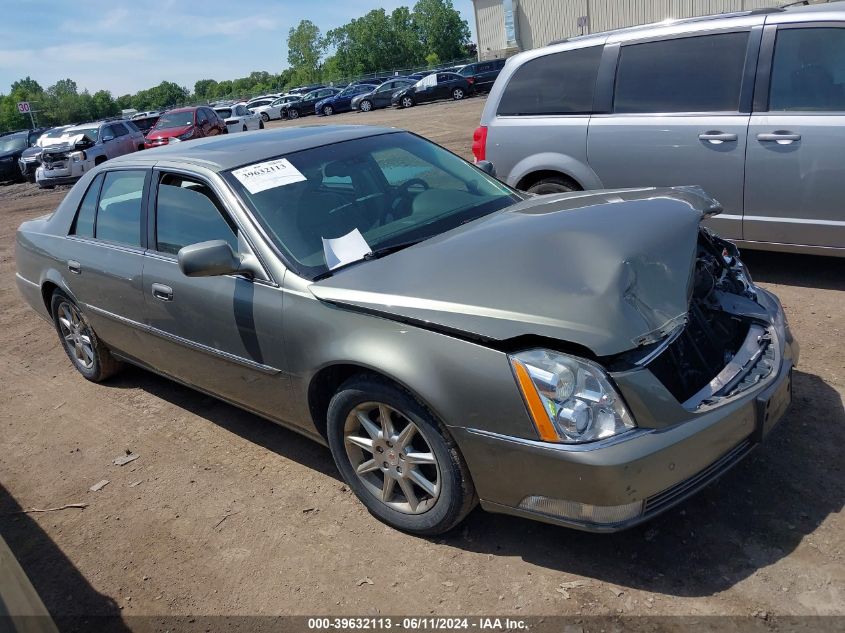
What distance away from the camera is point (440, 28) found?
97.4 m

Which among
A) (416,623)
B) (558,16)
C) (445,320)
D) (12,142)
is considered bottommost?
(416,623)

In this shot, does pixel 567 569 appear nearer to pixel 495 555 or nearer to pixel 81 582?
pixel 495 555

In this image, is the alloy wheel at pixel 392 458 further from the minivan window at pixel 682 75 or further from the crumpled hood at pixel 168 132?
the crumpled hood at pixel 168 132

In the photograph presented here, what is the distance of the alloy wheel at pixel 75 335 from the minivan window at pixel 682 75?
426 cm

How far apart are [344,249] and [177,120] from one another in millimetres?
19785

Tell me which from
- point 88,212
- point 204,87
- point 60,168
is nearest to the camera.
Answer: point 88,212

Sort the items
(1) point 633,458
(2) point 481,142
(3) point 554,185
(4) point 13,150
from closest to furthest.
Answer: (1) point 633,458 → (3) point 554,185 → (2) point 481,142 → (4) point 13,150

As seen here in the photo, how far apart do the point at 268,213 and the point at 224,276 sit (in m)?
0.38

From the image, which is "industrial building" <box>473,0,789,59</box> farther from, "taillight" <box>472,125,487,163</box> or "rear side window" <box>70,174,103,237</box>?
"rear side window" <box>70,174,103,237</box>

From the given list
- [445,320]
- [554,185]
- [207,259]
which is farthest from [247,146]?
[554,185]

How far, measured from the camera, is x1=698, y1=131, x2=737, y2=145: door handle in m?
5.09

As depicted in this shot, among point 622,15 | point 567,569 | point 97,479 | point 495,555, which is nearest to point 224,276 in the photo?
point 97,479

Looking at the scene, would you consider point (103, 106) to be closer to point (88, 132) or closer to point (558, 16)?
point (558, 16)

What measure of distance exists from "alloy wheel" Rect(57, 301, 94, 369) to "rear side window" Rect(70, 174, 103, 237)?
581mm
